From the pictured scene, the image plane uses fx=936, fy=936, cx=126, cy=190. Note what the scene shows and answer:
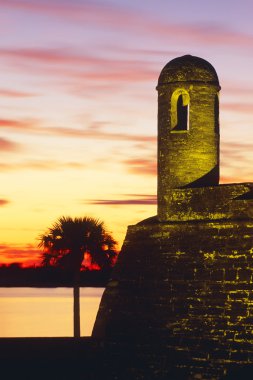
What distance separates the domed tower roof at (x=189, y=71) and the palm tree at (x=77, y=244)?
8620 mm

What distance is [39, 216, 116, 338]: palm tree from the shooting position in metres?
28.0

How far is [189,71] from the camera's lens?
A: 2012 cm

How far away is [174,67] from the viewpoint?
20.3 m

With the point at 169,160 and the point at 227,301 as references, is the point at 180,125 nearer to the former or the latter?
the point at 169,160

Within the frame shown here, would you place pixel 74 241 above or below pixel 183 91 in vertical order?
below

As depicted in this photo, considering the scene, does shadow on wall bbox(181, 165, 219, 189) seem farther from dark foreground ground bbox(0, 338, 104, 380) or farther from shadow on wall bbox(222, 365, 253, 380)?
shadow on wall bbox(222, 365, 253, 380)

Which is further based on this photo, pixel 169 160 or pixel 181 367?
pixel 169 160

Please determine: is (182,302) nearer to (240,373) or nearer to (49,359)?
(240,373)

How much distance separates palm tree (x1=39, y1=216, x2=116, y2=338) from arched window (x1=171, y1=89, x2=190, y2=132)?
8.23 meters

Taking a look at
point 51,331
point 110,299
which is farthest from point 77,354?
point 51,331

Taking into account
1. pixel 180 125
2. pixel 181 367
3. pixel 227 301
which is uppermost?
pixel 180 125

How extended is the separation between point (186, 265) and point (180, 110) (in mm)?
3652

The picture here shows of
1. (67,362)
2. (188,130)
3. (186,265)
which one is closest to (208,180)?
(188,130)

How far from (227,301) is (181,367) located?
1.56m
